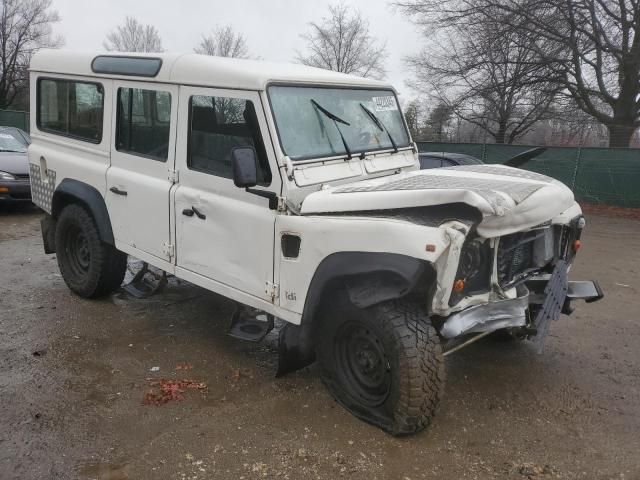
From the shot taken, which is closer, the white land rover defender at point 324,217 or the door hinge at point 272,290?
the white land rover defender at point 324,217

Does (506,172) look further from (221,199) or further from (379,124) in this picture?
(221,199)

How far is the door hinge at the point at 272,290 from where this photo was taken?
359 cm

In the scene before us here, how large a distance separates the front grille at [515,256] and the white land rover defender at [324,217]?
0.01m

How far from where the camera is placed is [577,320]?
17.6 feet

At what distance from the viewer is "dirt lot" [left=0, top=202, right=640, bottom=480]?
3.06 meters

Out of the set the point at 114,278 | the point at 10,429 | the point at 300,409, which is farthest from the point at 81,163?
the point at 300,409

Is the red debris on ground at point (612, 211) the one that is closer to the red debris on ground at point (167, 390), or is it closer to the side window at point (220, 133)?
the side window at point (220, 133)

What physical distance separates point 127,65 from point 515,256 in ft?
11.0

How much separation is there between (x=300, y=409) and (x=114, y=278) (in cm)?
261

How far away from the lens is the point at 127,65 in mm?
4547

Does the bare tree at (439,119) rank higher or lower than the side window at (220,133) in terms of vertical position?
higher

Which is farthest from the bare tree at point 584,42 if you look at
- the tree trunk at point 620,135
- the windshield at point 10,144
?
the windshield at point 10,144

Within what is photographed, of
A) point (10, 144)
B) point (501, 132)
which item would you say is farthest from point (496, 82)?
point (10, 144)

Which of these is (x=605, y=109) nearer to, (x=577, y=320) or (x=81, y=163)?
(x=577, y=320)
